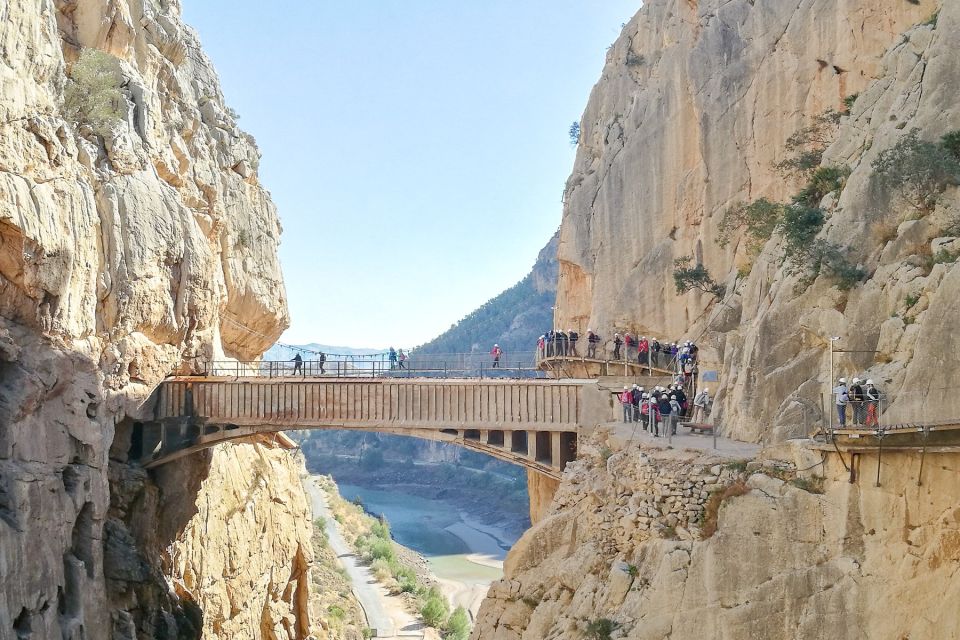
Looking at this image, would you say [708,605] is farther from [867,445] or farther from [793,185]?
[793,185]

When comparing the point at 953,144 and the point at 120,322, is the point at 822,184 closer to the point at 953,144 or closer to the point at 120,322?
the point at 953,144

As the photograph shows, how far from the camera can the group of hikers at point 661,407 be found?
20.3 meters

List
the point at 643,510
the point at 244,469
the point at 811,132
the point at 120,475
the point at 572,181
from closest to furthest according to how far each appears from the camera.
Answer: the point at 643,510
the point at 120,475
the point at 811,132
the point at 244,469
the point at 572,181

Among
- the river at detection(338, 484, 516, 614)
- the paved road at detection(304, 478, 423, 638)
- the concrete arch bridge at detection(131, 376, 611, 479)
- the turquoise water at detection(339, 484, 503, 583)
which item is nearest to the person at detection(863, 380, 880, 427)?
the concrete arch bridge at detection(131, 376, 611, 479)

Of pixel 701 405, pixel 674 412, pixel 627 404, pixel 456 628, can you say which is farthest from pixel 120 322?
pixel 456 628

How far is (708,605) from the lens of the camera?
14820 mm

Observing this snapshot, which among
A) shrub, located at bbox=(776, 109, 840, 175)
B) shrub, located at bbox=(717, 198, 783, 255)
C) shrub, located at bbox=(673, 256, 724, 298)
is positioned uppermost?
shrub, located at bbox=(776, 109, 840, 175)

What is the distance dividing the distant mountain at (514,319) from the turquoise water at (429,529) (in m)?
23.6

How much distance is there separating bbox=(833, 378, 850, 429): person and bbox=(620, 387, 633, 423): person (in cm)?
803

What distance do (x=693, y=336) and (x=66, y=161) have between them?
22.3 meters

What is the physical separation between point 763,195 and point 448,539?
61908mm

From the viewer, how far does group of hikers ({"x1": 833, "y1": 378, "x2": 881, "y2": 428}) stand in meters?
14.5

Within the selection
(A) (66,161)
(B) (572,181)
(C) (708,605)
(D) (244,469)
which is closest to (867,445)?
(C) (708,605)

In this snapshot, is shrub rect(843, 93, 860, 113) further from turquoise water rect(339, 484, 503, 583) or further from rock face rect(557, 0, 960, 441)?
turquoise water rect(339, 484, 503, 583)
